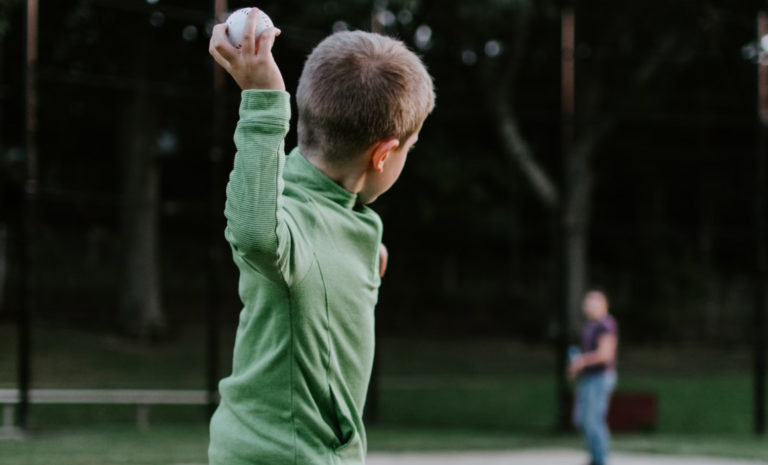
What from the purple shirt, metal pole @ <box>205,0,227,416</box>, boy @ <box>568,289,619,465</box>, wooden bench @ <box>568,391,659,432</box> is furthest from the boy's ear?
wooden bench @ <box>568,391,659,432</box>

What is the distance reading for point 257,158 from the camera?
125 centimetres

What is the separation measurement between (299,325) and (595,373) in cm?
760

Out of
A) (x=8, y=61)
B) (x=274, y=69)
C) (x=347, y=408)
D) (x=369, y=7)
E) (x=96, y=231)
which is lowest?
(x=96, y=231)

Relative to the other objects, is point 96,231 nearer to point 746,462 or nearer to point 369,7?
point 369,7

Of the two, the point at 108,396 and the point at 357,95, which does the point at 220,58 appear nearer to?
the point at 357,95

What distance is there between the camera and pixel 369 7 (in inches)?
553

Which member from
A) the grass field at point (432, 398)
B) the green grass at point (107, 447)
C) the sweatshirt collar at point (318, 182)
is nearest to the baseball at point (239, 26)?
the sweatshirt collar at point (318, 182)

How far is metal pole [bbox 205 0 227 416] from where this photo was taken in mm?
10531

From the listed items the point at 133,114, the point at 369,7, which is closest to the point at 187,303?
the point at 133,114

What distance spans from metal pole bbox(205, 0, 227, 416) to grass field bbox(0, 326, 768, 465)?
68cm

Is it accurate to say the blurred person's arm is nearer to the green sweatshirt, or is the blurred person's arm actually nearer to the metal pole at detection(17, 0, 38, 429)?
the metal pole at detection(17, 0, 38, 429)

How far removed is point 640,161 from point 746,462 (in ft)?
33.3

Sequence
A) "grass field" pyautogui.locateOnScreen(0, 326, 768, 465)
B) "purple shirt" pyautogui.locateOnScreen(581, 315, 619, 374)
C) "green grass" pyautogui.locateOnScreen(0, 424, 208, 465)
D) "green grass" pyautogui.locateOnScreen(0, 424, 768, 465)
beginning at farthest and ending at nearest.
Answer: "grass field" pyautogui.locateOnScreen(0, 326, 768, 465) < "purple shirt" pyautogui.locateOnScreen(581, 315, 619, 374) < "green grass" pyautogui.locateOnScreen(0, 424, 768, 465) < "green grass" pyautogui.locateOnScreen(0, 424, 208, 465)

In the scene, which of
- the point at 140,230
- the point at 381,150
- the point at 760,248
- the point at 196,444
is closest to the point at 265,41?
the point at 381,150
